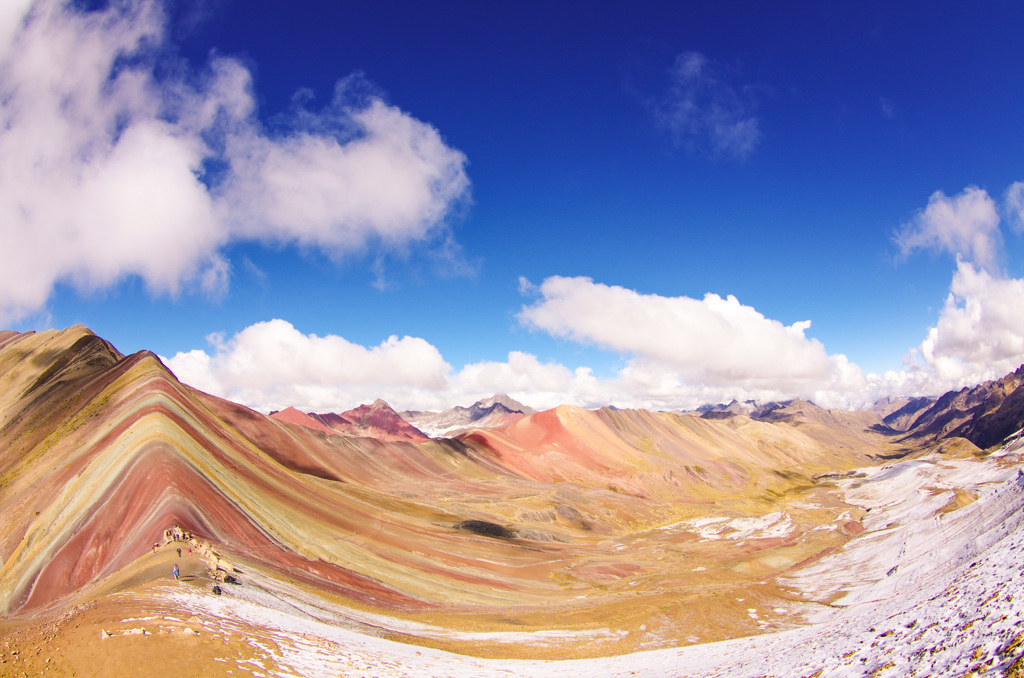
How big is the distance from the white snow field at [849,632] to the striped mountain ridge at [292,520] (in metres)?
6.78

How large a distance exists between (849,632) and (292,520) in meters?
44.9

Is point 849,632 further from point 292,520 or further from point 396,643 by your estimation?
point 292,520

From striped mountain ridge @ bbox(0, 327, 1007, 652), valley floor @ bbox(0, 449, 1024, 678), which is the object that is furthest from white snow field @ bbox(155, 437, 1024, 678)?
striped mountain ridge @ bbox(0, 327, 1007, 652)

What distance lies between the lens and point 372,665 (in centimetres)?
1980

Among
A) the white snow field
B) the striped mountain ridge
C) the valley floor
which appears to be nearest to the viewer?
the white snow field

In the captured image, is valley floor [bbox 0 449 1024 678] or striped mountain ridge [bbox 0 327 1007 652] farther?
striped mountain ridge [bbox 0 327 1007 652]

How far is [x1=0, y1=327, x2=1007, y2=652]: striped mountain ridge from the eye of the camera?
32.5m

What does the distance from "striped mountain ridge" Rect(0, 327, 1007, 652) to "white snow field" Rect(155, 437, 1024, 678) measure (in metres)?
6.78

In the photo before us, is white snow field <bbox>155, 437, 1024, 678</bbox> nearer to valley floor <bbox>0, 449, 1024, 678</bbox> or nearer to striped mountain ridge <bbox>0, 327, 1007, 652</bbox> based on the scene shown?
valley floor <bbox>0, 449, 1024, 678</bbox>

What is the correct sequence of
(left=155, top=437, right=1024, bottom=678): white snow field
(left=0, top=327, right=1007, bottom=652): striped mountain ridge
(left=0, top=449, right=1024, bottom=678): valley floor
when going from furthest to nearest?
1. (left=0, top=327, right=1007, bottom=652): striped mountain ridge
2. (left=0, top=449, right=1024, bottom=678): valley floor
3. (left=155, top=437, right=1024, bottom=678): white snow field

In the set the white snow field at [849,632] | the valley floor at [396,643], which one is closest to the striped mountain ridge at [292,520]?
the valley floor at [396,643]

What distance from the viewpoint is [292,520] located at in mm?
44594

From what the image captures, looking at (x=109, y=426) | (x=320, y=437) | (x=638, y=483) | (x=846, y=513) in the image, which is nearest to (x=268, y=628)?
(x=109, y=426)

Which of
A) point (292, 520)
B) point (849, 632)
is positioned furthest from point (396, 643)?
point (292, 520)
